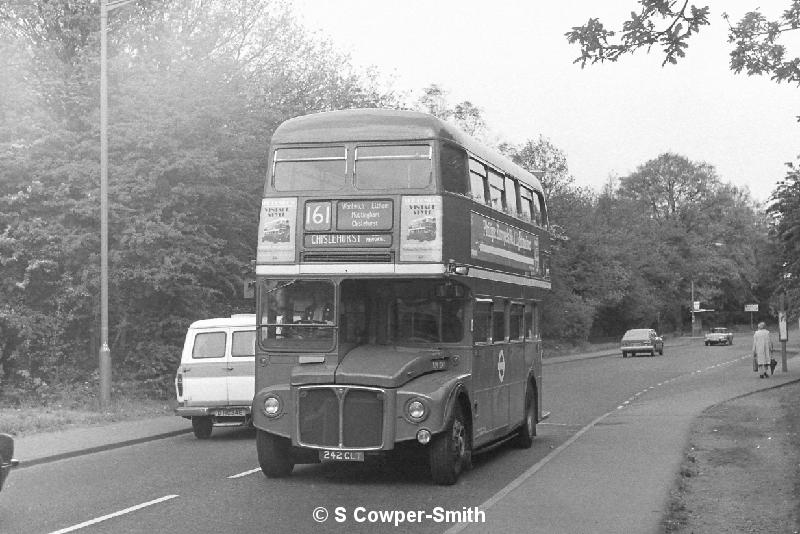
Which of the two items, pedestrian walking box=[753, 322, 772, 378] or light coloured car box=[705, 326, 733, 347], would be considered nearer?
pedestrian walking box=[753, 322, 772, 378]

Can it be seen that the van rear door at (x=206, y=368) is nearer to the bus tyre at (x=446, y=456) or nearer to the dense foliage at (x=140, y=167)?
the dense foliage at (x=140, y=167)

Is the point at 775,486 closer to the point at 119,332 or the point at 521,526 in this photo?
the point at 521,526

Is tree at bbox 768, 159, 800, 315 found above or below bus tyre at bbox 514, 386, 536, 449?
above

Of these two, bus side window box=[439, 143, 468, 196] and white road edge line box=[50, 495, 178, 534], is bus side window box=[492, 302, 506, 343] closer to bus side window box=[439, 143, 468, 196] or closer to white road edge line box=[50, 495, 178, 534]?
bus side window box=[439, 143, 468, 196]

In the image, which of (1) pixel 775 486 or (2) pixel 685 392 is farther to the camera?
(2) pixel 685 392

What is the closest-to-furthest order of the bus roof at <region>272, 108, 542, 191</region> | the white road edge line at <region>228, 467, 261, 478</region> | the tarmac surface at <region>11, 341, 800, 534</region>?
1. the tarmac surface at <region>11, 341, 800, 534</region>
2. the bus roof at <region>272, 108, 542, 191</region>
3. the white road edge line at <region>228, 467, 261, 478</region>

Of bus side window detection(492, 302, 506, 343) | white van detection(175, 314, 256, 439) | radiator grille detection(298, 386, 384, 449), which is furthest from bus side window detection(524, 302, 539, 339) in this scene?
radiator grille detection(298, 386, 384, 449)

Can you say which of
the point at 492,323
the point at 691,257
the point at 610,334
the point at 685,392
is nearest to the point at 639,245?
the point at 610,334

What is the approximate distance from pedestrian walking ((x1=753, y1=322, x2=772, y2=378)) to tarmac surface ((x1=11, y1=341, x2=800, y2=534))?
33.7 feet

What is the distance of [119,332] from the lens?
28.7 m

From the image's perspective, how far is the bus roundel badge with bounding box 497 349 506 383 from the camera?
15.9 metres

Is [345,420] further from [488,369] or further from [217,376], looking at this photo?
[217,376]

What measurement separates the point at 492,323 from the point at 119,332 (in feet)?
51.3

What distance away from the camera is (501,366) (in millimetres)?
16125
